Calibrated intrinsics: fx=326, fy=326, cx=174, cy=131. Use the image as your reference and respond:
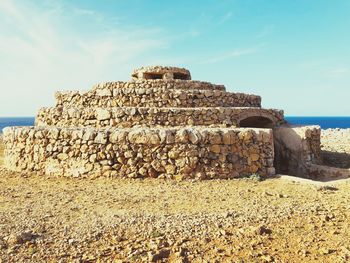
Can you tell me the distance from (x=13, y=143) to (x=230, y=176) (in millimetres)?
7538

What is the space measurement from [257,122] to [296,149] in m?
2.96

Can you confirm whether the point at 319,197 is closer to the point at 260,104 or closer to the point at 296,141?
the point at 296,141

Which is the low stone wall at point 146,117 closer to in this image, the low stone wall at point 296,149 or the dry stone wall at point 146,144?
the dry stone wall at point 146,144

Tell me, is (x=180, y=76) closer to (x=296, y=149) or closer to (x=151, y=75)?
(x=151, y=75)

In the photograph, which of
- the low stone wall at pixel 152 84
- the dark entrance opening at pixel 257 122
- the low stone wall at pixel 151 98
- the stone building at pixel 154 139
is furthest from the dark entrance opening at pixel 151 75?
the dark entrance opening at pixel 257 122

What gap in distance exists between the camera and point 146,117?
11992 mm

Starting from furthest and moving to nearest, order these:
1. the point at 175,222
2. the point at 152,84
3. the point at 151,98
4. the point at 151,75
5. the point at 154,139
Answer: the point at 151,75 → the point at 152,84 → the point at 151,98 → the point at 154,139 → the point at 175,222

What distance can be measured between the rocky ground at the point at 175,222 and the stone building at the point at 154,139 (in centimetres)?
88

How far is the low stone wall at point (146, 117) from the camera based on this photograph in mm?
11984

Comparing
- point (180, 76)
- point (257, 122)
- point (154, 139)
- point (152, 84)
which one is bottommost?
point (154, 139)

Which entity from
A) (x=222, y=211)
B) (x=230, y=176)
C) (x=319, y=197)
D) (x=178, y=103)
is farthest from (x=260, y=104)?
(x=222, y=211)

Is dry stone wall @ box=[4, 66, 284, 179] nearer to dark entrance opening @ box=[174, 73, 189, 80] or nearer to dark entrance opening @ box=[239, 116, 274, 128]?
dark entrance opening @ box=[239, 116, 274, 128]

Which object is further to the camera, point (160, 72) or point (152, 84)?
point (160, 72)

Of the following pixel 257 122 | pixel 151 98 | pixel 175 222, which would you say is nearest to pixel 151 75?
pixel 151 98
